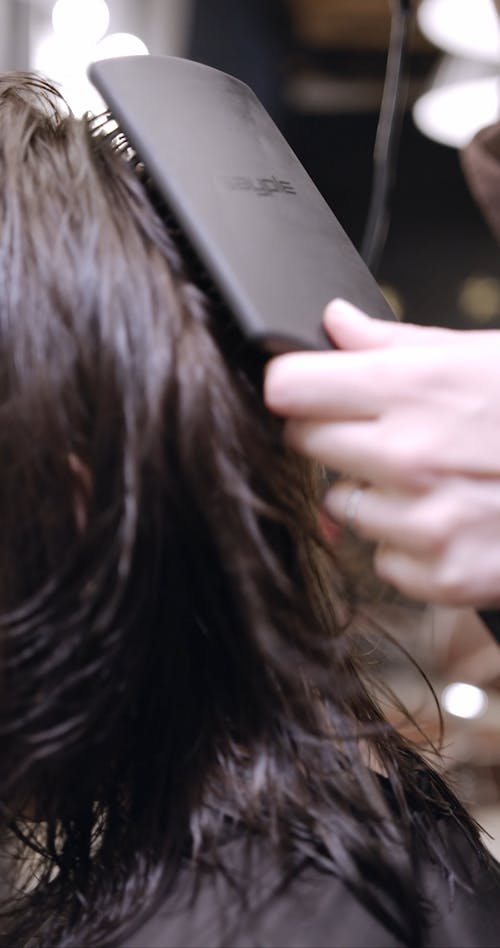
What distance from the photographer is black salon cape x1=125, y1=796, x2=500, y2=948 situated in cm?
59

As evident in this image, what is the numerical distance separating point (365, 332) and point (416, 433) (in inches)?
2.7

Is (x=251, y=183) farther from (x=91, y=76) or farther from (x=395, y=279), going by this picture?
(x=395, y=279)

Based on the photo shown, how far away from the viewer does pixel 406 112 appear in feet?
11.8

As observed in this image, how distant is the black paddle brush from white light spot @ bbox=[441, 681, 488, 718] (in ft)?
6.35

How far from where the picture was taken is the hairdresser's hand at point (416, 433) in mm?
510

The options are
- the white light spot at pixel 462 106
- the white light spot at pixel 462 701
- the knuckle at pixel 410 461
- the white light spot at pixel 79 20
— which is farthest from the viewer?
the white light spot at pixel 462 701

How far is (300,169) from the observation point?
66cm

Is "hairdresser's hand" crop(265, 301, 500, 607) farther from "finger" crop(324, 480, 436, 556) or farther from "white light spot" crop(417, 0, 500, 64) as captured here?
"white light spot" crop(417, 0, 500, 64)

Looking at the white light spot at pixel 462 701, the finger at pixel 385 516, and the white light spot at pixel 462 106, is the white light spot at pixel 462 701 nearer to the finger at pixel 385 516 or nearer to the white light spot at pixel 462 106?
the white light spot at pixel 462 106

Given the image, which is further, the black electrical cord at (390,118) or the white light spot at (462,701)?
the white light spot at (462,701)

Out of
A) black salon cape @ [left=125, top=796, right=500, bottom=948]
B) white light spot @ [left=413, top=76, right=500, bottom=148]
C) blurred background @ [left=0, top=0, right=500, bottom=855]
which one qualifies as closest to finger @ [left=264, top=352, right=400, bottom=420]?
blurred background @ [left=0, top=0, right=500, bottom=855]

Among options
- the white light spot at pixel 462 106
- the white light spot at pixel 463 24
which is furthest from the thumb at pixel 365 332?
the white light spot at pixel 462 106

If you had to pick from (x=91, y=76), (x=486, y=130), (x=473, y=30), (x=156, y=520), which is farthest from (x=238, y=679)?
(x=473, y=30)

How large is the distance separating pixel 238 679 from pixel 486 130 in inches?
23.3
